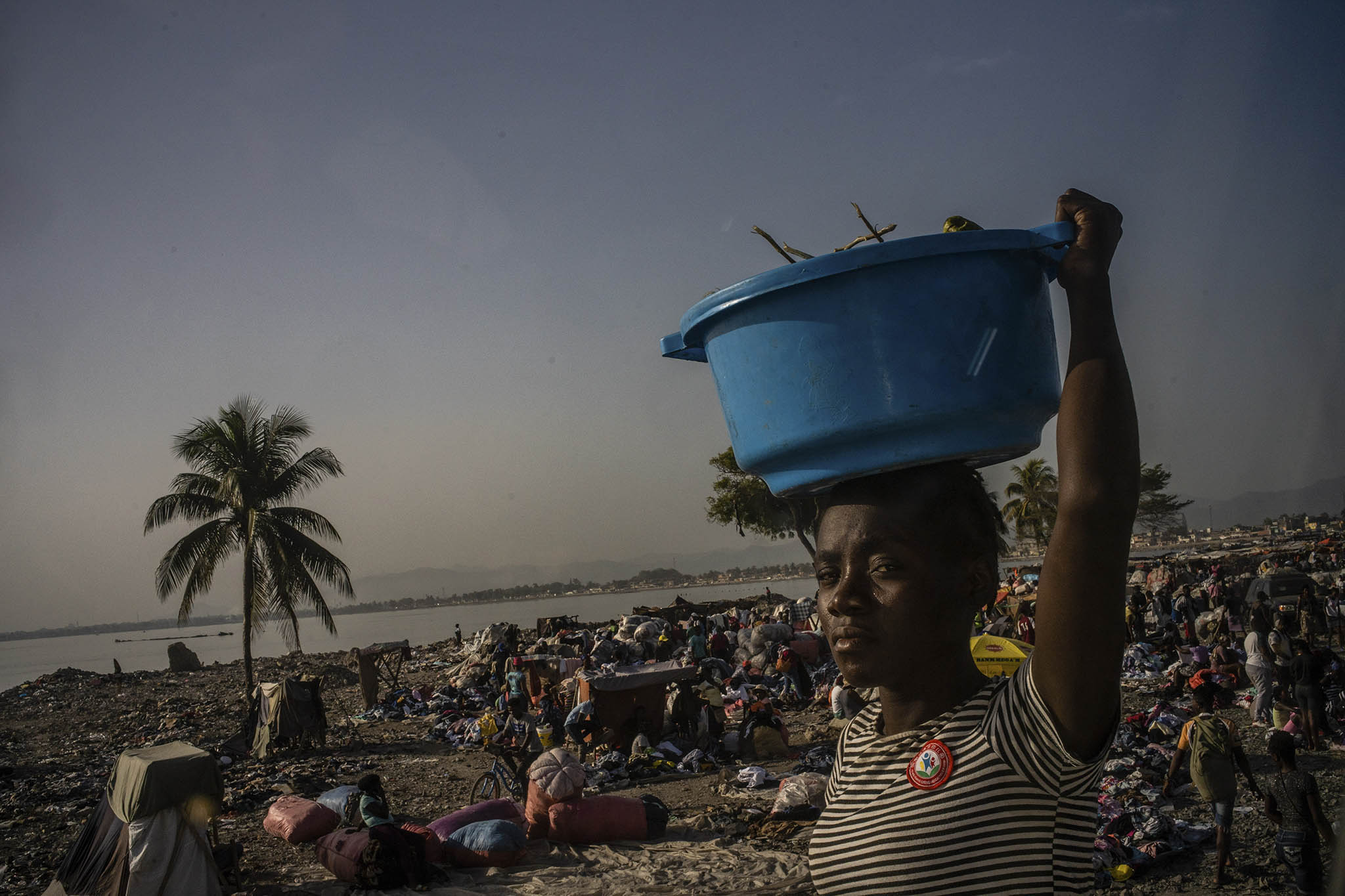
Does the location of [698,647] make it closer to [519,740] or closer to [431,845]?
[519,740]

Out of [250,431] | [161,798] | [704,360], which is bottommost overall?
[161,798]

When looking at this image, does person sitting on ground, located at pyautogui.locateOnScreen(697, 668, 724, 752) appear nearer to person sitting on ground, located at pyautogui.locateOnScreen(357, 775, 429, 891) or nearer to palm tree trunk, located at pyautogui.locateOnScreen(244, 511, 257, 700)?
person sitting on ground, located at pyautogui.locateOnScreen(357, 775, 429, 891)

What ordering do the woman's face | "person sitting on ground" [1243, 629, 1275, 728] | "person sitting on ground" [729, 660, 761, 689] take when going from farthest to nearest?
"person sitting on ground" [729, 660, 761, 689] → "person sitting on ground" [1243, 629, 1275, 728] → the woman's face

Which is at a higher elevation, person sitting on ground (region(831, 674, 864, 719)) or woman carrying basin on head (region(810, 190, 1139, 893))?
woman carrying basin on head (region(810, 190, 1139, 893))

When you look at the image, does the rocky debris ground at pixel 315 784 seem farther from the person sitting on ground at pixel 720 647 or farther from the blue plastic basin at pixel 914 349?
the person sitting on ground at pixel 720 647

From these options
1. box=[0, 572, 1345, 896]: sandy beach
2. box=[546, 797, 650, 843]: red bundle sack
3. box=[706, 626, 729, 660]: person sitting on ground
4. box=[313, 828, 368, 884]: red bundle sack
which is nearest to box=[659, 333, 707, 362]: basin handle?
box=[0, 572, 1345, 896]: sandy beach

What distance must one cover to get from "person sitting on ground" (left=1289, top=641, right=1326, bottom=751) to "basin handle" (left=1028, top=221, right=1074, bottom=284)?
10.3 m

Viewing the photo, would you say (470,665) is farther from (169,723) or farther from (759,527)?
(759,527)

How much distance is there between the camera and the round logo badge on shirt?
46.6 inches

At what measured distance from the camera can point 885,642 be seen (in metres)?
1.30

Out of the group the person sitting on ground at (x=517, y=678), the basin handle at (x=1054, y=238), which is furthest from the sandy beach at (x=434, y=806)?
the person sitting on ground at (x=517, y=678)

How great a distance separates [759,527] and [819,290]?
32893mm

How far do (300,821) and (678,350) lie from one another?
9023 millimetres

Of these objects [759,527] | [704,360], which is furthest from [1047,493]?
[704,360]
